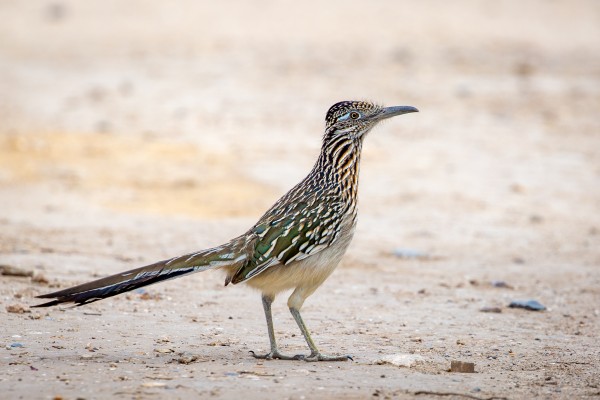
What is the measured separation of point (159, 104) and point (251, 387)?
537 inches

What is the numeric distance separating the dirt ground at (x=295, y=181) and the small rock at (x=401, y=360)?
29 mm

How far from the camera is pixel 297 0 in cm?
2717

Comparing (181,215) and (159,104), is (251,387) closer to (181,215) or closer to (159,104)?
(181,215)

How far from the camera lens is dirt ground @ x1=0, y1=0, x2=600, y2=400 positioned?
290 inches

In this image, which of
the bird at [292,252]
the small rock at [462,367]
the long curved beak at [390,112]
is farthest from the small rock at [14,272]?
the small rock at [462,367]

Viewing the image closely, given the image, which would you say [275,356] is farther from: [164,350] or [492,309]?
[492,309]

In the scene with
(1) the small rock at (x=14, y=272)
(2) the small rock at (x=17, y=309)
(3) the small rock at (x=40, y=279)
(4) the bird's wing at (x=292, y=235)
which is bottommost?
(2) the small rock at (x=17, y=309)

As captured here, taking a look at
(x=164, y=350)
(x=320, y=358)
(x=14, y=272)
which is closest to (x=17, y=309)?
(x=14, y=272)

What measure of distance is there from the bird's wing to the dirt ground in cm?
68

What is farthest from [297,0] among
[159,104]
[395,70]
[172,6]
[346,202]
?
[346,202]

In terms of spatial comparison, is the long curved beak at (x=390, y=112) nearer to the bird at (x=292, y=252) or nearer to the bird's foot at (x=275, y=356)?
the bird at (x=292, y=252)

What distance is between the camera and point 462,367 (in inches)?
285

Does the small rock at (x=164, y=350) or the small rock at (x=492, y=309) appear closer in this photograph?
the small rock at (x=164, y=350)

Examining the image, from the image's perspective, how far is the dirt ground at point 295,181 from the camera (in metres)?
7.37
